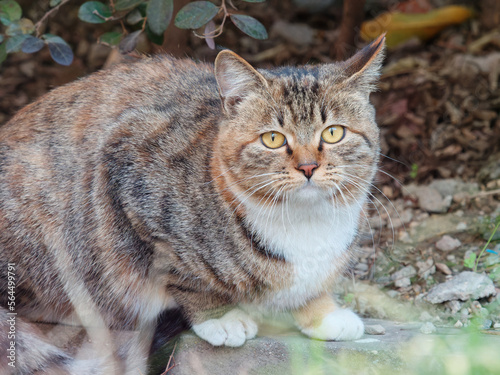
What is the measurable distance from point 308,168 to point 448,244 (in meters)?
1.77

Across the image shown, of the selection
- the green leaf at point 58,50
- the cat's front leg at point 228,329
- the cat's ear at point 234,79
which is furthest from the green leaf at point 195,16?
the cat's front leg at point 228,329

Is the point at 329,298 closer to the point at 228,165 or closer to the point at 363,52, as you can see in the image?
the point at 228,165

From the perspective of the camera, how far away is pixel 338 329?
3186 mm

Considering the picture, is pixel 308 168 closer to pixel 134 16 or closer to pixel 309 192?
pixel 309 192

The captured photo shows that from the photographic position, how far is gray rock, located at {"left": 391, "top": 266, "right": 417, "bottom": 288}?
3.91m

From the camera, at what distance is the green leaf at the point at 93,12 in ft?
12.6

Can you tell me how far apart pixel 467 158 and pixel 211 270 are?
9.02ft

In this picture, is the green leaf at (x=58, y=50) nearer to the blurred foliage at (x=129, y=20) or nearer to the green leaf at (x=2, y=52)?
the blurred foliage at (x=129, y=20)

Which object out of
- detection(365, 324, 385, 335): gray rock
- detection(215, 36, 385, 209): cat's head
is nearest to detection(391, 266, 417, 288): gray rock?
detection(365, 324, 385, 335): gray rock

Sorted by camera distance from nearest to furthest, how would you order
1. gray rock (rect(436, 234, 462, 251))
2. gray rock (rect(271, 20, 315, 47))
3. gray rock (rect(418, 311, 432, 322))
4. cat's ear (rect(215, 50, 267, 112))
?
cat's ear (rect(215, 50, 267, 112))
gray rock (rect(418, 311, 432, 322))
gray rock (rect(436, 234, 462, 251))
gray rock (rect(271, 20, 315, 47))

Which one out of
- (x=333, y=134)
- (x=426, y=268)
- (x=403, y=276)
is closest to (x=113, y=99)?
(x=333, y=134)

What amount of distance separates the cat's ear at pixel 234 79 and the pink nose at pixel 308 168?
0.51 metres

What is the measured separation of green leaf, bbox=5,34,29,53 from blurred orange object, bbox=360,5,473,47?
3267mm

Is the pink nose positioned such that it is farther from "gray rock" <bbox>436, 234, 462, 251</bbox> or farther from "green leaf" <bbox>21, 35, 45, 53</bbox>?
"green leaf" <bbox>21, 35, 45, 53</bbox>
